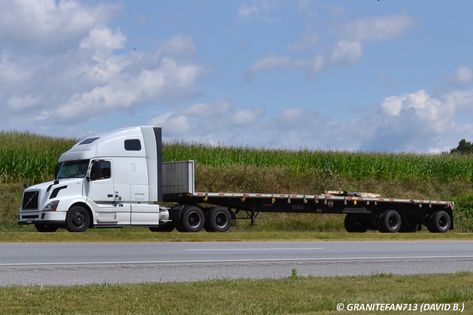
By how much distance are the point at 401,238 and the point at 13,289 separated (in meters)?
17.4

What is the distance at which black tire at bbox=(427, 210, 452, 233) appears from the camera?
34344 millimetres

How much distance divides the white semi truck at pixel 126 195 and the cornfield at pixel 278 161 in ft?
30.5

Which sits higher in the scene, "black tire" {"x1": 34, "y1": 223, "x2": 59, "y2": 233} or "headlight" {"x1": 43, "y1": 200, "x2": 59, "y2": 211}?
"headlight" {"x1": 43, "y1": 200, "x2": 59, "y2": 211}

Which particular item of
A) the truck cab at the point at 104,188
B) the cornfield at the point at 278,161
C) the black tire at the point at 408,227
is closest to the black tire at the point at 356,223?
the black tire at the point at 408,227

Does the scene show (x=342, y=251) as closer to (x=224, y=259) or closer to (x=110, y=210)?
(x=224, y=259)

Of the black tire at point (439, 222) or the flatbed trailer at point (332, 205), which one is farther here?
the black tire at point (439, 222)

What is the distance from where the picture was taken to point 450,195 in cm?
4619

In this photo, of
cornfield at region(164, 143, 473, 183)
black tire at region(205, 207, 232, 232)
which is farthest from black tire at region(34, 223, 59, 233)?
cornfield at region(164, 143, 473, 183)

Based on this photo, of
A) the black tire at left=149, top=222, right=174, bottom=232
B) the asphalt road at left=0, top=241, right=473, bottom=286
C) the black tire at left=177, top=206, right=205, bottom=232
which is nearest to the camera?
the asphalt road at left=0, top=241, right=473, bottom=286

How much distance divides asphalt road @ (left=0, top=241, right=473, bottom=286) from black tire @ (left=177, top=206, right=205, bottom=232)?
758 centimetres

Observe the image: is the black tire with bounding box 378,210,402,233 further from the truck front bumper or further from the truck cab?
the truck front bumper

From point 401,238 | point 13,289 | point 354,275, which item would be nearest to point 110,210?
point 401,238

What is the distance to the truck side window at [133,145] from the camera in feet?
93.5

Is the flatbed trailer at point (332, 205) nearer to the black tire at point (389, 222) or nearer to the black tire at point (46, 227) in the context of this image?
the black tire at point (389, 222)
